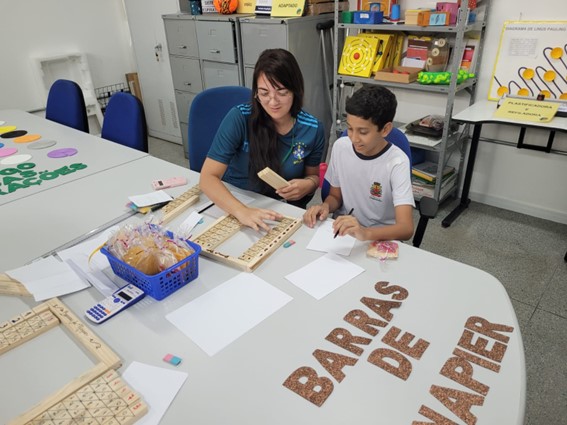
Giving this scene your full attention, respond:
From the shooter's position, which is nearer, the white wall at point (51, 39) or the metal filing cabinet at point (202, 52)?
the metal filing cabinet at point (202, 52)

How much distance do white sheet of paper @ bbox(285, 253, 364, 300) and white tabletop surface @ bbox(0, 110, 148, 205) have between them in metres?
1.17

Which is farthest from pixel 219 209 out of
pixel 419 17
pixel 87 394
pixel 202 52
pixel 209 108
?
pixel 202 52

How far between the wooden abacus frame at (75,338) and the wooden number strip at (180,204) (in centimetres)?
48

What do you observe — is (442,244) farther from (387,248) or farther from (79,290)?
(79,290)

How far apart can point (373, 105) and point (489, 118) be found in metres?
1.27

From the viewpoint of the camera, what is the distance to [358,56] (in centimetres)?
279

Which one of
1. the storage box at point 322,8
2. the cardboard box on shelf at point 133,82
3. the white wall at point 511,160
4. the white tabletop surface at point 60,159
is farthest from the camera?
the cardboard box on shelf at point 133,82

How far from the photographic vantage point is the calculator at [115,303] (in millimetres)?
1010

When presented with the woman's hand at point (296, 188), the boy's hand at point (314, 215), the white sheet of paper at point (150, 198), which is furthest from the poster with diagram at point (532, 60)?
the white sheet of paper at point (150, 198)

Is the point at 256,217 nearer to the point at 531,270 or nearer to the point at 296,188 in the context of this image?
the point at 296,188

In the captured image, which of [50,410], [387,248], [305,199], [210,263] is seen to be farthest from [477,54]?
[50,410]

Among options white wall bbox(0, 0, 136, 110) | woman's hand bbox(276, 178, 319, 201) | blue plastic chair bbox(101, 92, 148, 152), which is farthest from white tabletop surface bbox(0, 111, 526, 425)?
white wall bbox(0, 0, 136, 110)

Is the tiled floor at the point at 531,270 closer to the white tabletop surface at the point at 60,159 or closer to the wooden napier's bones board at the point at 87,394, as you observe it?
the wooden napier's bones board at the point at 87,394

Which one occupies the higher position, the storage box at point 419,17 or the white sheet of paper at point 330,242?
the storage box at point 419,17
